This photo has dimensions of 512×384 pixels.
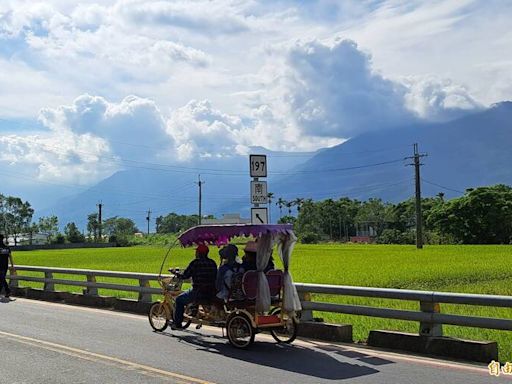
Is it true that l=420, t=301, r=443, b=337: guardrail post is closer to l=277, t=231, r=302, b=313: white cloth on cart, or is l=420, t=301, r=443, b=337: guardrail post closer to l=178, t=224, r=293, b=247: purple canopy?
l=277, t=231, r=302, b=313: white cloth on cart

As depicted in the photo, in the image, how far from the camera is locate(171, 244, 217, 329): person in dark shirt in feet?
36.4

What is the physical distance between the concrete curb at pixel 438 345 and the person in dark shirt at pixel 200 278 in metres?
2.65

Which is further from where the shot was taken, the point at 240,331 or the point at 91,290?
the point at 91,290

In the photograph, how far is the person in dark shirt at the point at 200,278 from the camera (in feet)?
36.4

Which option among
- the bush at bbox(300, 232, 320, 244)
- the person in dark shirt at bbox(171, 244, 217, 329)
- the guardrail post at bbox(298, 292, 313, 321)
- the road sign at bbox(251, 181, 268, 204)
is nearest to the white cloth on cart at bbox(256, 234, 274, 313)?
the person in dark shirt at bbox(171, 244, 217, 329)

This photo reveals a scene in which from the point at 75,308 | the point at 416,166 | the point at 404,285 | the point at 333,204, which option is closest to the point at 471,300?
the point at 75,308

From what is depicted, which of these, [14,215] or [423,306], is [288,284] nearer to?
[423,306]

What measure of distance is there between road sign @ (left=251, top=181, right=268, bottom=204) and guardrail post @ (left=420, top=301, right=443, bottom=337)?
538 centimetres

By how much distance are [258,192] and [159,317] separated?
12.3ft

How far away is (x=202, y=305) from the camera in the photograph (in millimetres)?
11172

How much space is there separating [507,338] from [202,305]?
487 centimetres

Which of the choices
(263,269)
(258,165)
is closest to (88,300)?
(258,165)

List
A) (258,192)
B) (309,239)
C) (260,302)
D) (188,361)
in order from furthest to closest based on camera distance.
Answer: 1. (309,239)
2. (258,192)
3. (260,302)
4. (188,361)

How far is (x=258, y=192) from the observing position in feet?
47.7
